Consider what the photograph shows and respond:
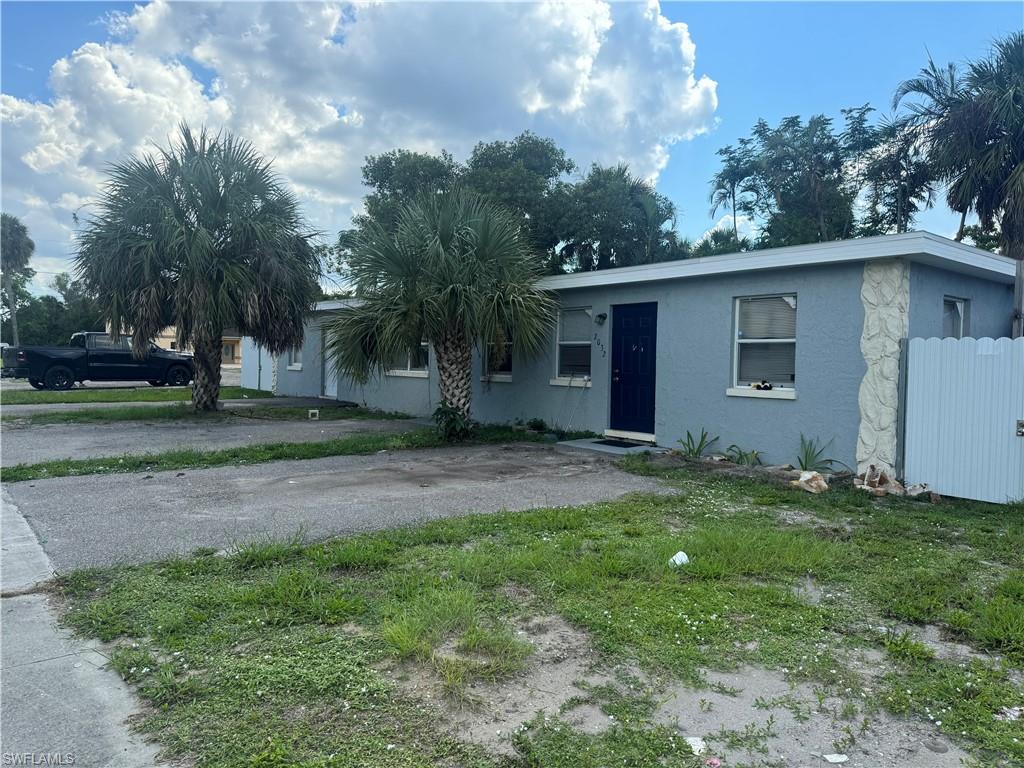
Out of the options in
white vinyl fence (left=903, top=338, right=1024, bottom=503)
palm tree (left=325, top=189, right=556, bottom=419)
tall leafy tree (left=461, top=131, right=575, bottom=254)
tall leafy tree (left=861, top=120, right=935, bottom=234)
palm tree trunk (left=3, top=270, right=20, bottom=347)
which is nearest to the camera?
white vinyl fence (left=903, top=338, right=1024, bottom=503)

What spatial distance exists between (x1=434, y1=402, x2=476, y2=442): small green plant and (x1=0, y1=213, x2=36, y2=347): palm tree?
149ft

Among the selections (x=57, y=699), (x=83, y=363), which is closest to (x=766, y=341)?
(x=57, y=699)

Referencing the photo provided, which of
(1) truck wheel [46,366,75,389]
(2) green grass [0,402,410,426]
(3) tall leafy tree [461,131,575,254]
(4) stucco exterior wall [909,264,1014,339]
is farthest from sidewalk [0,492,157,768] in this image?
(3) tall leafy tree [461,131,575,254]

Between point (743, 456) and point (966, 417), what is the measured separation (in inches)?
113

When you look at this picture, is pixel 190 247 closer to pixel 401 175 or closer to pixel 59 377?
pixel 59 377

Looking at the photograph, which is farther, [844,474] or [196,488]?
[844,474]

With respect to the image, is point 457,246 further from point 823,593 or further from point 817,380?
point 823,593

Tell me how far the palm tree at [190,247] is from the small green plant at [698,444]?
30.0 ft

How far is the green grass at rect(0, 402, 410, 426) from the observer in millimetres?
13773

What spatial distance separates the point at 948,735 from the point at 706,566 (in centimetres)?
207

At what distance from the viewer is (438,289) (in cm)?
1057

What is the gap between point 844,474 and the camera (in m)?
8.73

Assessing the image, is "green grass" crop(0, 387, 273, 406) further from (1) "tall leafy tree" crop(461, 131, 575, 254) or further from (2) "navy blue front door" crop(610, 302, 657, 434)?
(2) "navy blue front door" crop(610, 302, 657, 434)

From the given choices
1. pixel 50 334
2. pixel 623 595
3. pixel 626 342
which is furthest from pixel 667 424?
pixel 50 334
